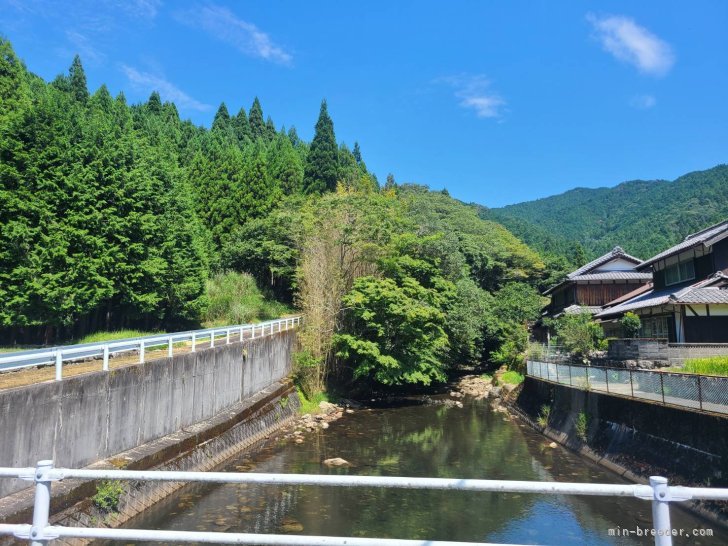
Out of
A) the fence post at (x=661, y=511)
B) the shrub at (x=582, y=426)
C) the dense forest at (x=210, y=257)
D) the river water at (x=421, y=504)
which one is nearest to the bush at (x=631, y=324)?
the dense forest at (x=210, y=257)

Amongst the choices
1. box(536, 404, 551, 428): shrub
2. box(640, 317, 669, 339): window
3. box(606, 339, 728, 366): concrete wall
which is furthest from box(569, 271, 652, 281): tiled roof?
box(536, 404, 551, 428): shrub

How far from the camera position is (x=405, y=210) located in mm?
37250

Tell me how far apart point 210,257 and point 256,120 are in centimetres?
4821

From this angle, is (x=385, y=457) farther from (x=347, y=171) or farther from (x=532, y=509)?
(x=347, y=171)

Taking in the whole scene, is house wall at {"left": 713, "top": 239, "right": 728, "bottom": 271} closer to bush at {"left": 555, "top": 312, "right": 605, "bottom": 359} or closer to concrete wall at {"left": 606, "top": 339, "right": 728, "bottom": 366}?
concrete wall at {"left": 606, "top": 339, "right": 728, "bottom": 366}

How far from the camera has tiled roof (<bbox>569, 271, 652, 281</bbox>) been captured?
115 ft

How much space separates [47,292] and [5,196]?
4.26 meters

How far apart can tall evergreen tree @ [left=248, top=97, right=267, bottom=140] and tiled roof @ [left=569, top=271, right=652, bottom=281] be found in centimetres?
5442

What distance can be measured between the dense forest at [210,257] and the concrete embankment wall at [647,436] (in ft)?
30.4

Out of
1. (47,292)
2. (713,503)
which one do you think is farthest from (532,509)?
(47,292)

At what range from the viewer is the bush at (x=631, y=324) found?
23.0 metres

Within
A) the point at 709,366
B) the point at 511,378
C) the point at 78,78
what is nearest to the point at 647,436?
the point at 709,366

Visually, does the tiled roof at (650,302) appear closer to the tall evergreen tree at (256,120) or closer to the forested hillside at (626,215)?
the forested hillside at (626,215)

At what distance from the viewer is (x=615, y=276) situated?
A: 35.5 m
